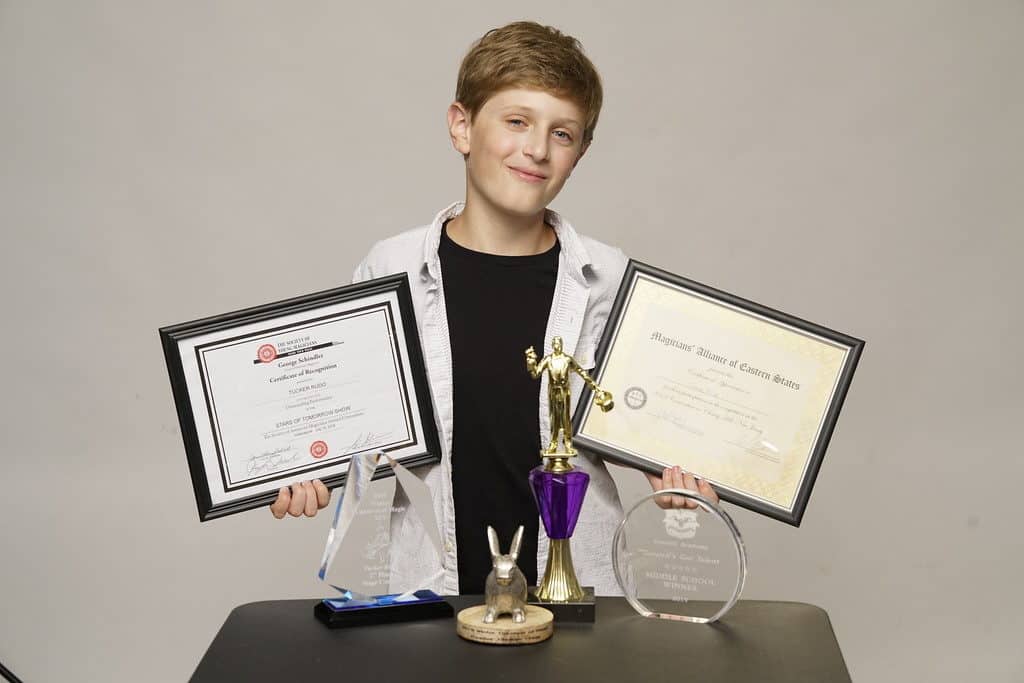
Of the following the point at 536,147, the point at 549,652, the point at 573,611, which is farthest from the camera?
the point at 536,147

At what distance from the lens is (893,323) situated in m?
3.77

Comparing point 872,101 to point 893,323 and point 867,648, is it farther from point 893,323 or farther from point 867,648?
point 867,648

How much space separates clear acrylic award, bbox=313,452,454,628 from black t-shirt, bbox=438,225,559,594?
1.27ft

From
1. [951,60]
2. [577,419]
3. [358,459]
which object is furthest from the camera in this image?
[951,60]

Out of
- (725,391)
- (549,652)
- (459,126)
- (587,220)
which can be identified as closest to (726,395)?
(725,391)

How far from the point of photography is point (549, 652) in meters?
1.76

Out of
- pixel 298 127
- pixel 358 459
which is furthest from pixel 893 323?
pixel 358 459

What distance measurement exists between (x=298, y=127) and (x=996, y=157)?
2063mm

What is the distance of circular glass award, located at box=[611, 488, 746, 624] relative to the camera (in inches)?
76.3

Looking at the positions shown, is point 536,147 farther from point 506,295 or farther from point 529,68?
point 506,295

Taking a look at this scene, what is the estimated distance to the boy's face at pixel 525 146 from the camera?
2.39m

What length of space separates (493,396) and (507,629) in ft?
2.40

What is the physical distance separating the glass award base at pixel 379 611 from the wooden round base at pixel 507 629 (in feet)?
0.31

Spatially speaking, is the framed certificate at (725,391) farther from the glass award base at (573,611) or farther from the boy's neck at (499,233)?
the boy's neck at (499,233)
